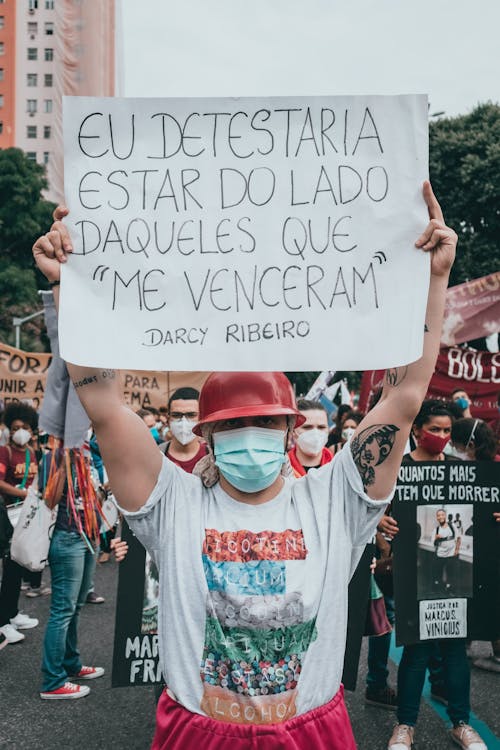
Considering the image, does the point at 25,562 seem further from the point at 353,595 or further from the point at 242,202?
the point at 242,202

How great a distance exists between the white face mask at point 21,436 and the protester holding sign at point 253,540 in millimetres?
5067

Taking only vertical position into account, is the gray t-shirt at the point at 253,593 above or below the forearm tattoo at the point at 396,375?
below

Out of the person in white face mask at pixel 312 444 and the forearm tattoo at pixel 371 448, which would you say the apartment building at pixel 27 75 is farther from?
the forearm tattoo at pixel 371 448

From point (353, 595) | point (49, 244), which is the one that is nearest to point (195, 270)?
point (49, 244)

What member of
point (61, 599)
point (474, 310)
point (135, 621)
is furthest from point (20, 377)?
point (135, 621)

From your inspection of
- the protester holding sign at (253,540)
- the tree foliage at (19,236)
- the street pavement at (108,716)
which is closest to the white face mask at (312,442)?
the street pavement at (108,716)

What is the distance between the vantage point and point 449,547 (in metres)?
3.94

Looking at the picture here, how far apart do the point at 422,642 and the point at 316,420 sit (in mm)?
1474

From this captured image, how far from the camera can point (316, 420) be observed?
4.73 metres

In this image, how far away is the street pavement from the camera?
4.04 metres

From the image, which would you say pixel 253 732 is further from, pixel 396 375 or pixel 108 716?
pixel 108 716

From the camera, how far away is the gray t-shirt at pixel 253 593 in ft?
6.32

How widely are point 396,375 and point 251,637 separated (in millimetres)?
803

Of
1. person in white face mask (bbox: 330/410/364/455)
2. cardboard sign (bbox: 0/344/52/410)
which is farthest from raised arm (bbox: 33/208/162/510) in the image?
cardboard sign (bbox: 0/344/52/410)
